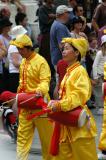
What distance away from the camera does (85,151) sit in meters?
6.76

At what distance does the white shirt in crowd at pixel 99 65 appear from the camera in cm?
1131

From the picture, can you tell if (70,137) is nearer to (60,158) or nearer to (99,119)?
(60,158)

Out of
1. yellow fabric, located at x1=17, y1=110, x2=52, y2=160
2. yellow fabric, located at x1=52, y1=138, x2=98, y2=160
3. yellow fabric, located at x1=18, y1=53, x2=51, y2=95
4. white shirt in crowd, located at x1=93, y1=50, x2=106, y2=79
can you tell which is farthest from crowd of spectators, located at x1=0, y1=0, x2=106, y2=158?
yellow fabric, located at x1=52, y1=138, x2=98, y2=160

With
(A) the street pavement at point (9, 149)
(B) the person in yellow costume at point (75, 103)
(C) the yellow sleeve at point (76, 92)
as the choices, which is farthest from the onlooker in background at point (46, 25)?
(C) the yellow sleeve at point (76, 92)

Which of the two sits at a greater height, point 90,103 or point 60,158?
point 60,158

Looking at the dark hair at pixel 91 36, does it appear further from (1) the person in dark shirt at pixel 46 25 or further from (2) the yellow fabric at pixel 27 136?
(2) the yellow fabric at pixel 27 136

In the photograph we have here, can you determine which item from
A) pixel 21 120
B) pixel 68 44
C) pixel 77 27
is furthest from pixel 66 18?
pixel 68 44

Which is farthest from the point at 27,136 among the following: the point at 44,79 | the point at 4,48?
the point at 4,48

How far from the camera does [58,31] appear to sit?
11.0 m

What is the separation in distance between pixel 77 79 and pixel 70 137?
24.4 inches

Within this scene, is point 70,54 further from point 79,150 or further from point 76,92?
point 79,150

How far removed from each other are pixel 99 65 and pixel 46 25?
6.88ft

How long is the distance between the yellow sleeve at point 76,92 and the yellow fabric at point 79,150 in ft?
1.34

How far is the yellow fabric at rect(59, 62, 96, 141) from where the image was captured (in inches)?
259
